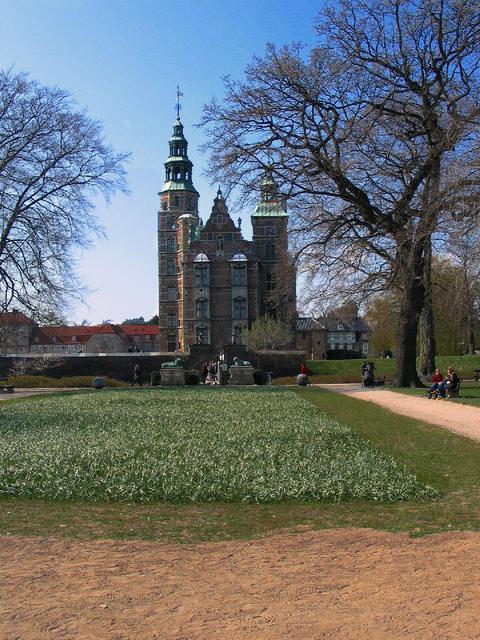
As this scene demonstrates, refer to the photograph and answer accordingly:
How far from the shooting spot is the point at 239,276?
80.7m

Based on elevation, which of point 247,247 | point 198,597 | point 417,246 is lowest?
point 198,597

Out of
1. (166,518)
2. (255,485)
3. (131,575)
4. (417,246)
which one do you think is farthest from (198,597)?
(417,246)

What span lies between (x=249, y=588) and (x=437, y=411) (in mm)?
16425

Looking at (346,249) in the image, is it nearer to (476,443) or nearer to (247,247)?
(476,443)

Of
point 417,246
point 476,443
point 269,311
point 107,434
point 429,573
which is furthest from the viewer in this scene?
point 269,311

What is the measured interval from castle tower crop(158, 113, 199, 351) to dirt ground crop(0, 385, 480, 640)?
75.1 meters

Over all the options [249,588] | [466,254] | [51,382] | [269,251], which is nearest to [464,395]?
[466,254]

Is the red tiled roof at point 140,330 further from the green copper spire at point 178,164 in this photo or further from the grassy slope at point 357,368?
the grassy slope at point 357,368

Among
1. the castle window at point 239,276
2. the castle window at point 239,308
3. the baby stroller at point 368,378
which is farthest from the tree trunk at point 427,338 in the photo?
the castle window at point 239,276

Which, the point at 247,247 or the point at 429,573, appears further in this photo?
the point at 247,247

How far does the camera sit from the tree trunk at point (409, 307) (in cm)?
3048

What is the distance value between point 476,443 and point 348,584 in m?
8.97

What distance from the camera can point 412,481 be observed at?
9.74 metres

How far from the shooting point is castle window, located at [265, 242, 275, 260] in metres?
83.9
